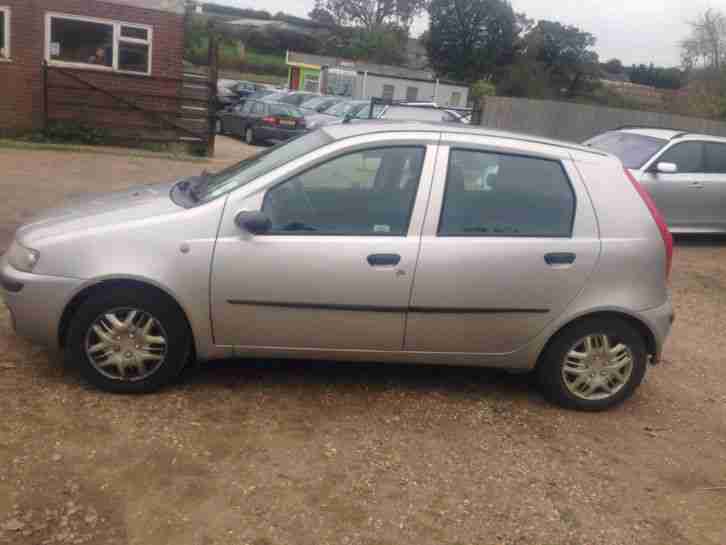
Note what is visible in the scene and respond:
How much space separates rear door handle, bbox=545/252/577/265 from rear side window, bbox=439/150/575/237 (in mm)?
124

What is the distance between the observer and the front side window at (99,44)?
16.2 meters

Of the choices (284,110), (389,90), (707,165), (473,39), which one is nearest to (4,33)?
(284,110)

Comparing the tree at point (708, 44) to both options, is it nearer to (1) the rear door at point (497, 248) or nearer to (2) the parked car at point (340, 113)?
(2) the parked car at point (340, 113)

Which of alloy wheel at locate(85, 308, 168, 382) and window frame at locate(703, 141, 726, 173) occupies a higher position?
window frame at locate(703, 141, 726, 173)

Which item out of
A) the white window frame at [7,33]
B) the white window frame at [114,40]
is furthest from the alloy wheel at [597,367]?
the white window frame at [7,33]

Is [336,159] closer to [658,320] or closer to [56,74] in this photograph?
[658,320]

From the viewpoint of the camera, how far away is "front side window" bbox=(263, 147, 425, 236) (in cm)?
455

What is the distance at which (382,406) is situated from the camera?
484cm

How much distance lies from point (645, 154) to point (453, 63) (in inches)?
2247

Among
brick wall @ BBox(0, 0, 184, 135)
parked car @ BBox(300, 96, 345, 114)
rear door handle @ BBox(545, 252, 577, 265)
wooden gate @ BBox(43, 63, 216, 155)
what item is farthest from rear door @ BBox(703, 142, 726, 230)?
parked car @ BBox(300, 96, 345, 114)

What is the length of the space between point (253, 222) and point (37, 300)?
127cm

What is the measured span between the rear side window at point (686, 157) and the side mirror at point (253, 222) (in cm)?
787

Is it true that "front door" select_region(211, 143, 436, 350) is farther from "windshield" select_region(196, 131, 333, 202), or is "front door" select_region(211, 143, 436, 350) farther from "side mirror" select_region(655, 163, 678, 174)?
"side mirror" select_region(655, 163, 678, 174)

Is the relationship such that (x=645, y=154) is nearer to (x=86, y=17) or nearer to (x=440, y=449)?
(x=440, y=449)
